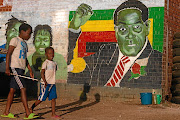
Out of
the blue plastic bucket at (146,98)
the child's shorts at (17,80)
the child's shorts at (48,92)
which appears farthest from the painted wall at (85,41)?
the child's shorts at (17,80)

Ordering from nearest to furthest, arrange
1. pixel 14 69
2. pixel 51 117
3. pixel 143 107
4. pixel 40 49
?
pixel 14 69 → pixel 51 117 → pixel 143 107 → pixel 40 49

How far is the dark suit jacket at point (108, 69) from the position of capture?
1049cm

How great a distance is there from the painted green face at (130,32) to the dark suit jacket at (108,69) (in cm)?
26

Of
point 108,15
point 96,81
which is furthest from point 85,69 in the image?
point 108,15

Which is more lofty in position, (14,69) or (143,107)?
(14,69)

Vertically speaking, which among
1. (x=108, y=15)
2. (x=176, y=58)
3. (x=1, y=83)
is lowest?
(x=1, y=83)

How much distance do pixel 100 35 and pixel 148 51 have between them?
188cm

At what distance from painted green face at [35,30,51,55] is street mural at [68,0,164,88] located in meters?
0.99

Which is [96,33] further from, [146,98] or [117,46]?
[146,98]

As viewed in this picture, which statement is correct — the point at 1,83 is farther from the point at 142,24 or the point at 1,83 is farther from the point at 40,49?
the point at 142,24

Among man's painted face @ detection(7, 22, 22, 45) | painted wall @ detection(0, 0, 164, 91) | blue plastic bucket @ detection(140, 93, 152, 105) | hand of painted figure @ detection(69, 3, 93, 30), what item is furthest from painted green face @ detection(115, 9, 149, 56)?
man's painted face @ detection(7, 22, 22, 45)

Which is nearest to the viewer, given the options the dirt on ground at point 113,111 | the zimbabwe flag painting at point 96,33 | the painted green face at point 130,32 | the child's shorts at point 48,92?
the child's shorts at point 48,92

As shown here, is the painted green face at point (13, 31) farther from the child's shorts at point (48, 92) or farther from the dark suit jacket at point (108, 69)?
the child's shorts at point (48, 92)

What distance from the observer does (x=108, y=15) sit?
11258 mm
